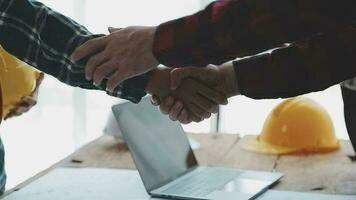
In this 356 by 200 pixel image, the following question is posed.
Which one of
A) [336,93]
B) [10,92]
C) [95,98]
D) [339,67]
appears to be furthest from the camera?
[95,98]

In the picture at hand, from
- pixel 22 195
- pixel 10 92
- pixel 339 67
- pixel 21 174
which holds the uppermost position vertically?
pixel 339 67

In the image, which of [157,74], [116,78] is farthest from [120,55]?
[157,74]

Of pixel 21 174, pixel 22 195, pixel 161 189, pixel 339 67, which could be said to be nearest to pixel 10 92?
pixel 22 195

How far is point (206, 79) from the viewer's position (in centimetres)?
117

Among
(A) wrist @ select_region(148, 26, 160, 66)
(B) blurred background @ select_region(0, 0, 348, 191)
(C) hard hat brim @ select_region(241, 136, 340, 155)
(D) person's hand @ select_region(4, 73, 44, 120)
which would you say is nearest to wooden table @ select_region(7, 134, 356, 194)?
(C) hard hat brim @ select_region(241, 136, 340, 155)

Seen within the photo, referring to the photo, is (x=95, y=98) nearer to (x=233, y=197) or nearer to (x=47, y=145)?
(x=47, y=145)

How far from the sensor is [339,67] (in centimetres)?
102

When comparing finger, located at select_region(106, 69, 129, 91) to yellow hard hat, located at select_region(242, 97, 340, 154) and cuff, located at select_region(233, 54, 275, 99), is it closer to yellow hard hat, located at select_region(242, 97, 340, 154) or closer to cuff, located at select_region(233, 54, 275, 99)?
cuff, located at select_region(233, 54, 275, 99)

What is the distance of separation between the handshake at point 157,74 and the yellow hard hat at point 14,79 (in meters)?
0.13

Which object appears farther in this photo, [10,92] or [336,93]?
[336,93]

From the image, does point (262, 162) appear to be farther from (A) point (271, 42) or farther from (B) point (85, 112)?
(B) point (85, 112)

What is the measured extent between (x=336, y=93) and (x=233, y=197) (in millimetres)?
757

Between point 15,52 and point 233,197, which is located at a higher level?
point 15,52

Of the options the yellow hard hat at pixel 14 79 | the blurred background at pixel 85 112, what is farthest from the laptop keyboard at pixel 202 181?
the blurred background at pixel 85 112
